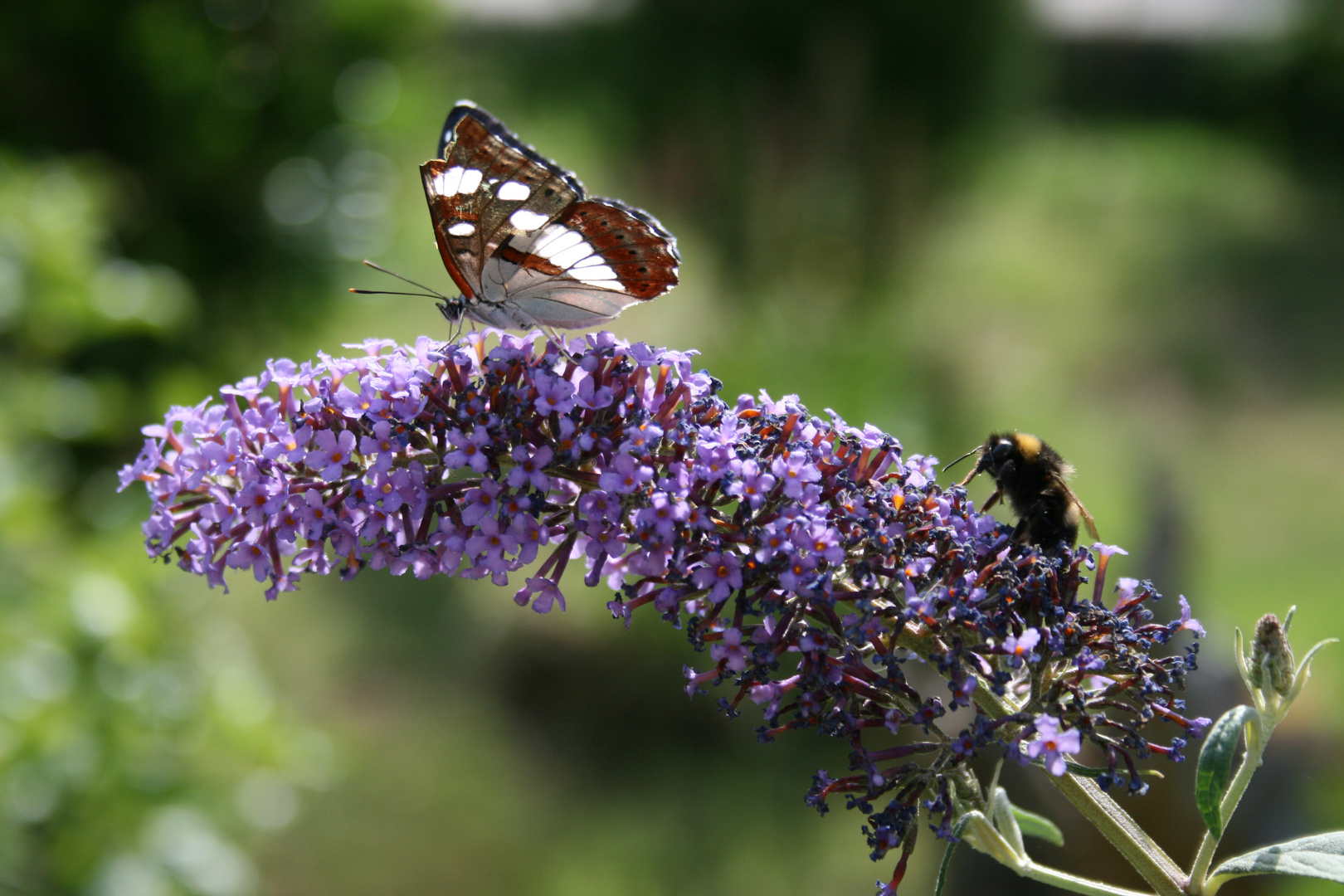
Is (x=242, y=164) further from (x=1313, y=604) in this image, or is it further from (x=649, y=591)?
(x=1313, y=604)

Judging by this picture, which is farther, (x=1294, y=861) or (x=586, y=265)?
(x=586, y=265)

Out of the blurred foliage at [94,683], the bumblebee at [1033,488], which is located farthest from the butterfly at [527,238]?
the blurred foliage at [94,683]

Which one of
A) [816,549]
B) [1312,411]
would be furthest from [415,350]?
[1312,411]

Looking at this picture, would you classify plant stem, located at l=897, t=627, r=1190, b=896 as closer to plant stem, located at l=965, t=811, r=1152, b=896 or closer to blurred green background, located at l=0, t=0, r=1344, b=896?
plant stem, located at l=965, t=811, r=1152, b=896

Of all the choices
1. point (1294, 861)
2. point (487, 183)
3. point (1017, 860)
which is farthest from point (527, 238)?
point (1294, 861)

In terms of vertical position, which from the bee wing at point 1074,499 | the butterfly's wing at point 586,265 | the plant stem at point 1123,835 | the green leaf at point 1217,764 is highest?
the butterfly's wing at point 586,265

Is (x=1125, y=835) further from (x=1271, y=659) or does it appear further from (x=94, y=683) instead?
(x=94, y=683)

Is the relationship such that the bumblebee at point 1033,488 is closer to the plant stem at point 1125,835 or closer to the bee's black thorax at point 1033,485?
the bee's black thorax at point 1033,485
